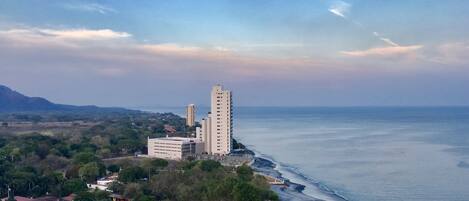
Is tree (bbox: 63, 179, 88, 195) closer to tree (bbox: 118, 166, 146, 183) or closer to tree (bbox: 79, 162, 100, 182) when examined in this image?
tree (bbox: 118, 166, 146, 183)

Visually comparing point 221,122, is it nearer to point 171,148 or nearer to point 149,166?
point 171,148

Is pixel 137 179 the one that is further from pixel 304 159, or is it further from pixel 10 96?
pixel 10 96

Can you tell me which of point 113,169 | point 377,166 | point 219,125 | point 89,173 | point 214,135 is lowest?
point 377,166

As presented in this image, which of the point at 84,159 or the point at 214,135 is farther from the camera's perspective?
the point at 214,135

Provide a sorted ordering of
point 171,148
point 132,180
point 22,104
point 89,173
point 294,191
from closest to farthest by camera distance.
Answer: point 132,180
point 89,173
point 294,191
point 171,148
point 22,104

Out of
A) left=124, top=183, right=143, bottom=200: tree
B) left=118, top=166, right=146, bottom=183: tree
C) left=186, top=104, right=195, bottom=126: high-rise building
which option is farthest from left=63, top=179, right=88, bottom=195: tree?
left=186, top=104, right=195, bottom=126: high-rise building

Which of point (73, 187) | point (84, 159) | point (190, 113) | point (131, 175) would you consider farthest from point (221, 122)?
point (190, 113)
